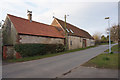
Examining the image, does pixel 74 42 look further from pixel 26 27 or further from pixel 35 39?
pixel 26 27

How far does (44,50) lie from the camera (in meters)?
16.1

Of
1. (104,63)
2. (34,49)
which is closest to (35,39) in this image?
(34,49)

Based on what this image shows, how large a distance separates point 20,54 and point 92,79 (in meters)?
10.9

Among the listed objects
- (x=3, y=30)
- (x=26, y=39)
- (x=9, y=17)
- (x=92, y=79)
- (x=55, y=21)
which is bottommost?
(x=92, y=79)

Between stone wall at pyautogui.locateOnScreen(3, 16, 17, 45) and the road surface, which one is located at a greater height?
stone wall at pyautogui.locateOnScreen(3, 16, 17, 45)

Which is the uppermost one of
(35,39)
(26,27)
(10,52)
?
(26,27)

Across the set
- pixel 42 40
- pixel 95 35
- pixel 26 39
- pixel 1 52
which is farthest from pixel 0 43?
pixel 95 35

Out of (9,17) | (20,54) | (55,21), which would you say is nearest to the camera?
(20,54)

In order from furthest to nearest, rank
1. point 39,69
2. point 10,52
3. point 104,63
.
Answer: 1. point 10,52
2. point 104,63
3. point 39,69

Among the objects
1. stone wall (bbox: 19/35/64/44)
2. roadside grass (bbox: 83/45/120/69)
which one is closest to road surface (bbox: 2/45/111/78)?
roadside grass (bbox: 83/45/120/69)

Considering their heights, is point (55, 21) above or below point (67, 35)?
above

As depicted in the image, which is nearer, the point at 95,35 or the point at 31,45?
the point at 31,45

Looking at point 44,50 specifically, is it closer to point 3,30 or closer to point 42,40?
point 42,40

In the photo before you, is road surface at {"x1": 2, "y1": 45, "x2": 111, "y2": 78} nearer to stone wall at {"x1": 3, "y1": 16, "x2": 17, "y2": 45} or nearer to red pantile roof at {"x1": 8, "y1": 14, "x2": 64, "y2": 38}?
stone wall at {"x1": 3, "y1": 16, "x2": 17, "y2": 45}
